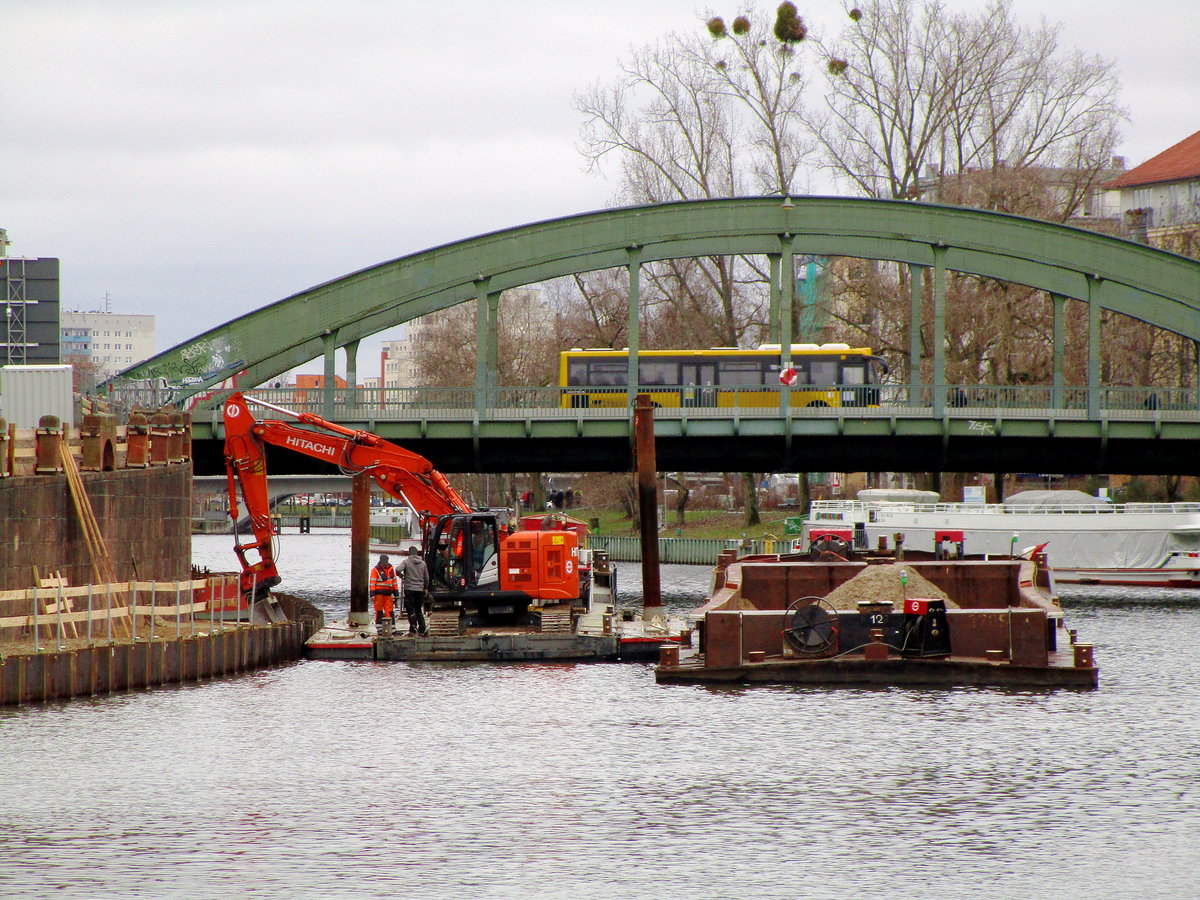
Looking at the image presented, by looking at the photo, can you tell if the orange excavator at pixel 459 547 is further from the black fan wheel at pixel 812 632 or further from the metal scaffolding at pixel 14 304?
the metal scaffolding at pixel 14 304

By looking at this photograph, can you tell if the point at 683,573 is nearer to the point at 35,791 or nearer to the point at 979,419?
the point at 979,419

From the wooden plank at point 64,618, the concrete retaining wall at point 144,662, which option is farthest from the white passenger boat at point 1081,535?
the wooden plank at point 64,618

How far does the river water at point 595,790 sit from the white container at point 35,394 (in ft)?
40.7

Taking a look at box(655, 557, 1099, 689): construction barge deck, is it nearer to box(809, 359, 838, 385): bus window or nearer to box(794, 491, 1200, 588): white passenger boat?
box(809, 359, 838, 385): bus window

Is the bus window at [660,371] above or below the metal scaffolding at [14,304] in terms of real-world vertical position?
below

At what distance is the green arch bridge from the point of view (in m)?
53.6

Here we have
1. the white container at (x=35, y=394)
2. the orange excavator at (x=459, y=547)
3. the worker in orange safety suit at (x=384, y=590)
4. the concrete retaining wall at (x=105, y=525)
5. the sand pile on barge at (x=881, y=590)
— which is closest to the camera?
the concrete retaining wall at (x=105, y=525)

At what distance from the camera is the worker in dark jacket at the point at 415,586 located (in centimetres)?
3525

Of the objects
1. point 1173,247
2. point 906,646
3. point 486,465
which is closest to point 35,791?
point 906,646

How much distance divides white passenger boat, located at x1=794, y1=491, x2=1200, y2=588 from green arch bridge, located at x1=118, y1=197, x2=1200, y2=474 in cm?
808

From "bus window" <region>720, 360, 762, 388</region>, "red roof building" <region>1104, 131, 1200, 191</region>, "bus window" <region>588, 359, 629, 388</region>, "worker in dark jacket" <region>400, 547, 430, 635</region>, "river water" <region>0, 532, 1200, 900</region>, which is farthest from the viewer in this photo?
"red roof building" <region>1104, 131, 1200, 191</region>

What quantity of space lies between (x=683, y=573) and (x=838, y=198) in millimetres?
23241

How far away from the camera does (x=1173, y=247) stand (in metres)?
87.3

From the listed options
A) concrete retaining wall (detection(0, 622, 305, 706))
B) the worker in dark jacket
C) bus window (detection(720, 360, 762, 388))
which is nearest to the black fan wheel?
the worker in dark jacket
